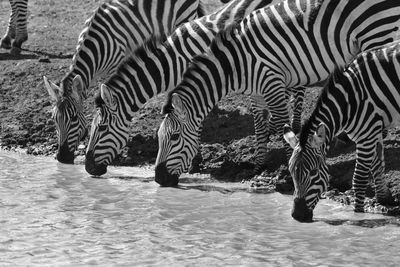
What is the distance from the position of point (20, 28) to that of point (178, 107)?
7.36 m

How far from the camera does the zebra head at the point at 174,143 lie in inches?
449

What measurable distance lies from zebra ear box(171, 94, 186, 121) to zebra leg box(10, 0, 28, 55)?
6750mm

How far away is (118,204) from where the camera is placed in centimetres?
1127

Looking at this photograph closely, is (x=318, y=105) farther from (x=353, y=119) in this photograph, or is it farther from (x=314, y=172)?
(x=314, y=172)

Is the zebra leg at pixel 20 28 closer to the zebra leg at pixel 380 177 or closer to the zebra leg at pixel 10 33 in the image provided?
the zebra leg at pixel 10 33

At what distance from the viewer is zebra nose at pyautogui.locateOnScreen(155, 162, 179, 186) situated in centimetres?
1147

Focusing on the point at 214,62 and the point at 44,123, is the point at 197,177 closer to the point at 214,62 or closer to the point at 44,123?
the point at 214,62

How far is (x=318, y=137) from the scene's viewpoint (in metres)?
9.85

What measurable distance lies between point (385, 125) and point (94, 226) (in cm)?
311

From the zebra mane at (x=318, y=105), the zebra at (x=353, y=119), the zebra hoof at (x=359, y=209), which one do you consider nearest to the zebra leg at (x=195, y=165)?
the zebra at (x=353, y=119)

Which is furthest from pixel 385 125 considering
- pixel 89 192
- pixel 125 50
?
pixel 125 50

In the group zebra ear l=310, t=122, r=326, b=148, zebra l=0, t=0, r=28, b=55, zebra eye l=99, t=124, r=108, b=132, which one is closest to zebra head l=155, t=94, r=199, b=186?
zebra eye l=99, t=124, r=108, b=132

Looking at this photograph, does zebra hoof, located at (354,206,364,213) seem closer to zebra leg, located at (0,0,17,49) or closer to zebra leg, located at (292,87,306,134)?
zebra leg, located at (292,87,306,134)

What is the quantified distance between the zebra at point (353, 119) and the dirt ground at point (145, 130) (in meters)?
0.72
